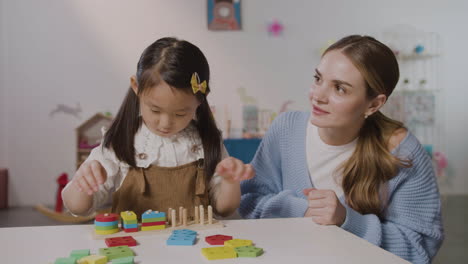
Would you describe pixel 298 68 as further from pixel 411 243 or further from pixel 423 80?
pixel 411 243

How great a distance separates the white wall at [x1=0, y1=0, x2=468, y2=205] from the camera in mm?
4238

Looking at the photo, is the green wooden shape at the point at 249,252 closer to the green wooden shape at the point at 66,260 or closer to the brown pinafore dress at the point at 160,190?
the green wooden shape at the point at 66,260

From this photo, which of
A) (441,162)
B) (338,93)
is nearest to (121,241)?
(338,93)

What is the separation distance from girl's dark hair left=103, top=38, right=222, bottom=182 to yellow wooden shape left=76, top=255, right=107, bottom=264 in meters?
0.43

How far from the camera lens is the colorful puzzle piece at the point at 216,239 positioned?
32.3 inches

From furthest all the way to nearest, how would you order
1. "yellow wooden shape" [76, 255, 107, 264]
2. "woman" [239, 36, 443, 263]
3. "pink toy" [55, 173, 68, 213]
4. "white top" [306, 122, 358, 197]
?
1. "pink toy" [55, 173, 68, 213]
2. "white top" [306, 122, 358, 197]
3. "woman" [239, 36, 443, 263]
4. "yellow wooden shape" [76, 255, 107, 264]

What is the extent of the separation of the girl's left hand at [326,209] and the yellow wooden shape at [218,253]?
291 millimetres

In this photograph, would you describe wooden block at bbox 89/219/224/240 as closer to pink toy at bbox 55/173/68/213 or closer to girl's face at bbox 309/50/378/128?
girl's face at bbox 309/50/378/128

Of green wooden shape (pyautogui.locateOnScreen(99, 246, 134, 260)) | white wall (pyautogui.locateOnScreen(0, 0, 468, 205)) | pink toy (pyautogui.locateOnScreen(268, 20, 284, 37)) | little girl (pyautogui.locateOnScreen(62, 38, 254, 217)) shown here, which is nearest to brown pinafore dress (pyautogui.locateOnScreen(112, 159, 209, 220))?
little girl (pyautogui.locateOnScreen(62, 38, 254, 217))

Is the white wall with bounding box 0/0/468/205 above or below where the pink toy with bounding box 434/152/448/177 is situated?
above

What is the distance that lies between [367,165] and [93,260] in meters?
0.77

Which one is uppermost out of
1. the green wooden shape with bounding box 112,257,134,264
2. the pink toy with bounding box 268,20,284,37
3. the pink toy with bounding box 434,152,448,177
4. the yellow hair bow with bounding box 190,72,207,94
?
the pink toy with bounding box 268,20,284,37

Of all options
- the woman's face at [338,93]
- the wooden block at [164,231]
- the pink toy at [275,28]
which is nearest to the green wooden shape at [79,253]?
the wooden block at [164,231]

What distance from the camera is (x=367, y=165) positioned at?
1.21 meters
